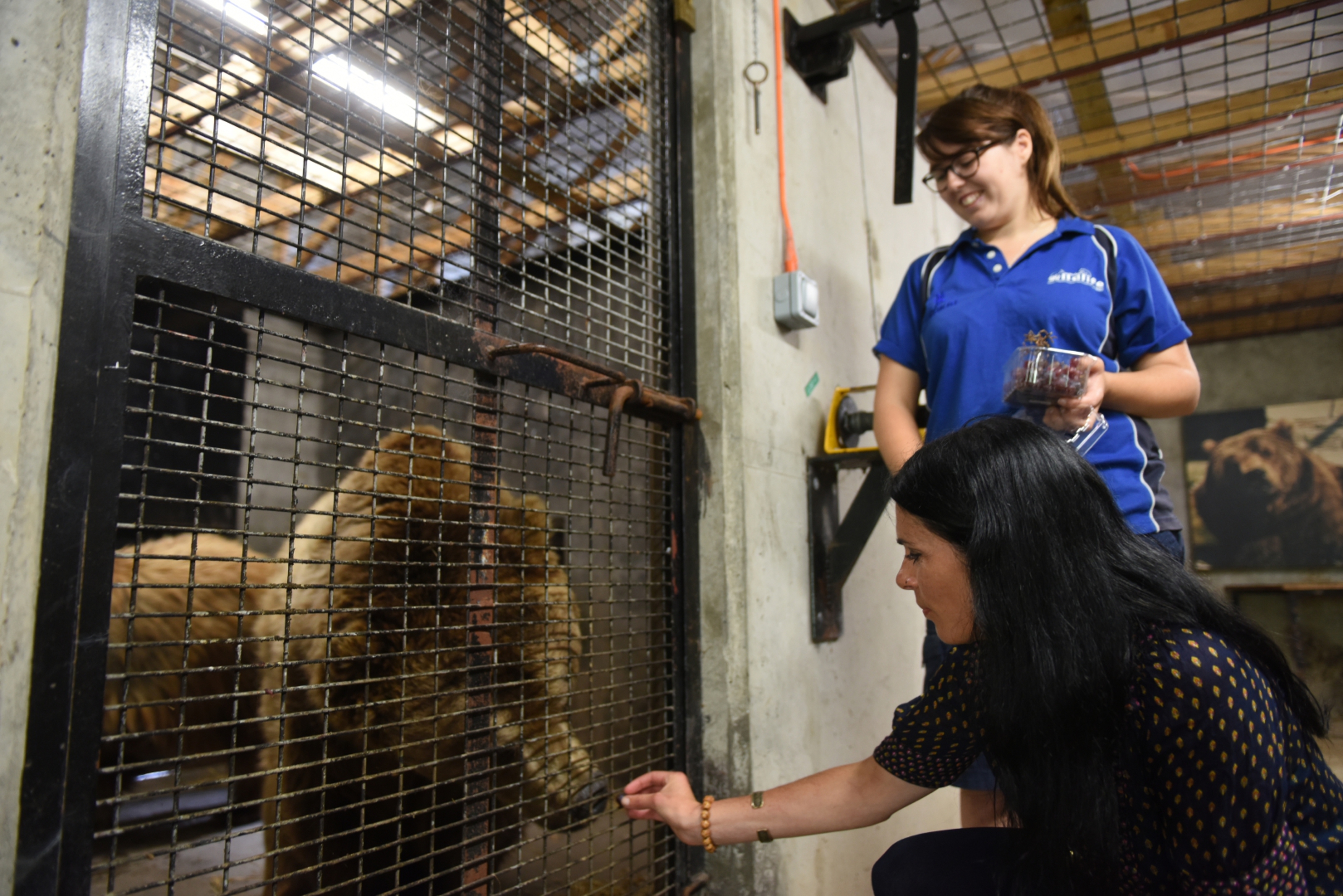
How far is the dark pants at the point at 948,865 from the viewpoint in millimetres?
1380

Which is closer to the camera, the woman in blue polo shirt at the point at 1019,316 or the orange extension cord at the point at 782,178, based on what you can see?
the woman in blue polo shirt at the point at 1019,316

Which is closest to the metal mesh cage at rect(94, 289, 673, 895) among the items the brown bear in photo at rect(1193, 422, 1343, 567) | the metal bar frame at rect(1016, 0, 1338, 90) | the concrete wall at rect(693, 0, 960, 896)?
the concrete wall at rect(693, 0, 960, 896)

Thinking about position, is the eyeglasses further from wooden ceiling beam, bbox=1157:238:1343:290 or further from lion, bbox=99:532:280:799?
wooden ceiling beam, bbox=1157:238:1343:290

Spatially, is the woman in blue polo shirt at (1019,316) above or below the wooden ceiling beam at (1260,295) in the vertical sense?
below

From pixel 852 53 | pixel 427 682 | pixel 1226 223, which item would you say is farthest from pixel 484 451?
pixel 1226 223

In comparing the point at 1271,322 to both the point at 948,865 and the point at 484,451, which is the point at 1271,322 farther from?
the point at 484,451

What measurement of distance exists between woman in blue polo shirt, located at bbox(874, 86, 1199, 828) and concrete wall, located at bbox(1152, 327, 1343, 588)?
754 centimetres

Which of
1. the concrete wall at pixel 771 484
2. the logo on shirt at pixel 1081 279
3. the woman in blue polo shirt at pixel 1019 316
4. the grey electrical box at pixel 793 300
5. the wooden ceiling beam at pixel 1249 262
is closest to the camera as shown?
the woman in blue polo shirt at pixel 1019 316

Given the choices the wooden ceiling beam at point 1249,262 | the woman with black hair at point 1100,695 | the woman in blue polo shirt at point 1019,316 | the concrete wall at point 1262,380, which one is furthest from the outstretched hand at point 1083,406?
the concrete wall at point 1262,380

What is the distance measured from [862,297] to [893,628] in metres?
1.35

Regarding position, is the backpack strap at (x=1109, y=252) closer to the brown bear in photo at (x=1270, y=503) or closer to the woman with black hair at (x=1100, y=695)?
the woman with black hair at (x=1100, y=695)

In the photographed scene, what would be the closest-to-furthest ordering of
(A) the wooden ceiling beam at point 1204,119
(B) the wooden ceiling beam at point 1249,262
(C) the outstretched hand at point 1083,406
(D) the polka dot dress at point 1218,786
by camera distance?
1. (D) the polka dot dress at point 1218,786
2. (C) the outstretched hand at point 1083,406
3. (A) the wooden ceiling beam at point 1204,119
4. (B) the wooden ceiling beam at point 1249,262

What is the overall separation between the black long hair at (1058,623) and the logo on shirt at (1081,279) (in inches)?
29.1

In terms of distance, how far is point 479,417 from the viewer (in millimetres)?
1732
